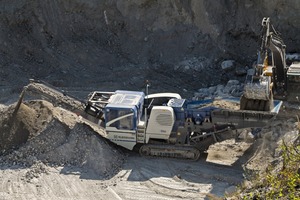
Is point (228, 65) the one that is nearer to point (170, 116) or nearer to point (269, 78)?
point (269, 78)

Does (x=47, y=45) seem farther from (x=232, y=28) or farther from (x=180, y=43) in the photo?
(x=232, y=28)

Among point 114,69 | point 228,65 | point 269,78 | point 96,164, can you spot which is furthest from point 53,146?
point 228,65

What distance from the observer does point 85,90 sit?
20.3 m

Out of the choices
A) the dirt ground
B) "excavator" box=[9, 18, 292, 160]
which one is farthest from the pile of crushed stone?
"excavator" box=[9, 18, 292, 160]

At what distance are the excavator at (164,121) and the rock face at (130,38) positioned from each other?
518cm

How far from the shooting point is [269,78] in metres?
14.9

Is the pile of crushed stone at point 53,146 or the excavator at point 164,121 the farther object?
the pile of crushed stone at point 53,146

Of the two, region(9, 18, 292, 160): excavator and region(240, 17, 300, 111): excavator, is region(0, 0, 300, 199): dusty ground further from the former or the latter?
region(240, 17, 300, 111): excavator

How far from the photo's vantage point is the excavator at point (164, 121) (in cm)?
1448

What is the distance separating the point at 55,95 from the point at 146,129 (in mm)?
2908

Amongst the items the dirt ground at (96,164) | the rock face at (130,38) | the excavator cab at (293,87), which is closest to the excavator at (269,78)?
the excavator cab at (293,87)

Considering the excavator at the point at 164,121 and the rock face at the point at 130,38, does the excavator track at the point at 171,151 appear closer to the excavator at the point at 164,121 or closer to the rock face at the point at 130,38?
the excavator at the point at 164,121

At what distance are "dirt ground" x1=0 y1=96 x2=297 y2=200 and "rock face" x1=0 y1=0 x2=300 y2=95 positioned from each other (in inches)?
213

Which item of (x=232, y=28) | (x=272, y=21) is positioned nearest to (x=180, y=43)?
(x=232, y=28)
